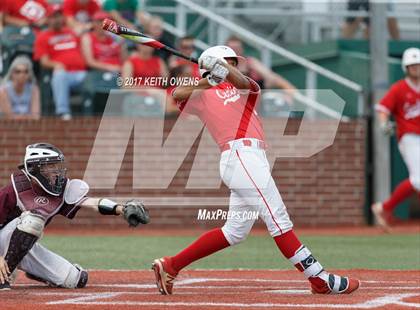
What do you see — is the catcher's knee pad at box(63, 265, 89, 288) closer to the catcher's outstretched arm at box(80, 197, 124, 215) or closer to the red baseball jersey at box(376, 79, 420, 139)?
the catcher's outstretched arm at box(80, 197, 124, 215)

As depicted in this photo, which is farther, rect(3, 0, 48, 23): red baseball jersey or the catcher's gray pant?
rect(3, 0, 48, 23): red baseball jersey

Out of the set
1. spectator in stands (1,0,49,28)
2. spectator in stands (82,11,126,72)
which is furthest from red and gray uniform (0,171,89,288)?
spectator in stands (1,0,49,28)

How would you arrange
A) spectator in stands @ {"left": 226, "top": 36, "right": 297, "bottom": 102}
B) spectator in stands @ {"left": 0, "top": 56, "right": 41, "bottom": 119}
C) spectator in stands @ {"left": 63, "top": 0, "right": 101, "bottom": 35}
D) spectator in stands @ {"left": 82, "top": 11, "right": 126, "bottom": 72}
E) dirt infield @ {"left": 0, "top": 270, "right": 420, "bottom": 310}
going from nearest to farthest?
dirt infield @ {"left": 0, "top": 270, "right": 420, "bottom": 310} → spectator in stands @ {"left": 0, "top": 56, "right": 41, "bottom": 119} → spectator in stands @ {"left": 226, "top": 36, "right": 297, "bottom": 102} → spectator in stands @ {"left": 82, "top": 11, "right": 126, "bottom": 72} → spectator in stands @ {"left": 63, "top": 0, "right": 101, "bottom": 35}

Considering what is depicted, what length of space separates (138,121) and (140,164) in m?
0.62

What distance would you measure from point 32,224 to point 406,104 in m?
7.16

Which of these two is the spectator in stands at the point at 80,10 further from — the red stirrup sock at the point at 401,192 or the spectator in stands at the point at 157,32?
the red stirrup sock at the point at 401,192

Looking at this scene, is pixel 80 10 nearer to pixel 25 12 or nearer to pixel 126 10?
pixel 126 10

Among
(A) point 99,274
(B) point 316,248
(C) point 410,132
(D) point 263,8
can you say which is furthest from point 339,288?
(D) point 263,8

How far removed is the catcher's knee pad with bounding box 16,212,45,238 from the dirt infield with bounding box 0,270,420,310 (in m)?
0.46

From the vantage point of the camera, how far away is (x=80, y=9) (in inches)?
631

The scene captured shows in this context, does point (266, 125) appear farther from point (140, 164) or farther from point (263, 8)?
point (263, 8)

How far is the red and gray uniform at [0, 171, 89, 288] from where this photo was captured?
7590 mm

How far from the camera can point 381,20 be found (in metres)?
15.3

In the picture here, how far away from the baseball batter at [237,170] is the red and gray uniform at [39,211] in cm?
82
